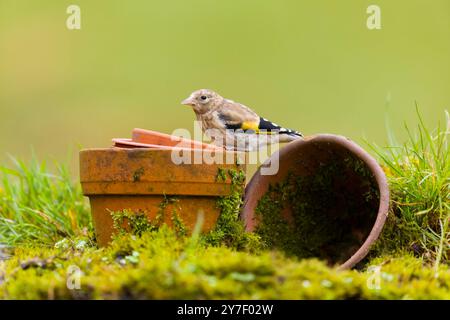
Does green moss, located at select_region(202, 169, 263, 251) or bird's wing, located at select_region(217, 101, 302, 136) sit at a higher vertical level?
bird's wing, located at select_region(217, 101, 302, 136)

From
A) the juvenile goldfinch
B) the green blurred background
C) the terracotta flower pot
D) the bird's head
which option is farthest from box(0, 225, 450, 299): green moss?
the green blurred background

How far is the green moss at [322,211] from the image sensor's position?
193 inches

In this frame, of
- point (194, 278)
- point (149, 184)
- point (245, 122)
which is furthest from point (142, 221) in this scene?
point (245, 122)

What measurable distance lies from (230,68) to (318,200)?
9.19 meters

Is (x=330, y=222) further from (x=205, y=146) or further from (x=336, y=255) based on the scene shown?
(x=205, y=146)

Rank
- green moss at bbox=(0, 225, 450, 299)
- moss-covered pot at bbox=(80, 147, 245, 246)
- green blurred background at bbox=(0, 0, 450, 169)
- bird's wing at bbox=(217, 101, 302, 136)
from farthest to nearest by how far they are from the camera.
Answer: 1. green blurred background at bbox=(0, 0, 450, 169)
2. bird's wing at bbox=(217, 101, 302, 136)
3. moss-covered pot at bbox=(80, 147, 245, 246)
4. green moss at bbox=(0, 225, 450, 299)

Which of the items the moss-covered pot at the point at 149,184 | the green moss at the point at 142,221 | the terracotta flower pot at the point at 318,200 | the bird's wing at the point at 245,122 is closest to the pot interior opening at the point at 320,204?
the terracotta flower pot at the point at 318,200

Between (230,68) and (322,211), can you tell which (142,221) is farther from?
(230,68)

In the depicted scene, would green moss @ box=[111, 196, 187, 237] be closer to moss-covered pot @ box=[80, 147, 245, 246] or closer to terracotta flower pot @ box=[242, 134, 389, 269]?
moss-covered pot @ box=[80, 147, 245, 246]

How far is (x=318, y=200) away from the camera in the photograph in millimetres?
5125

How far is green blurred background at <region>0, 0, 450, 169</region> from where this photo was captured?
1234 centimetres

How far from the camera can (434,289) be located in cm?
344

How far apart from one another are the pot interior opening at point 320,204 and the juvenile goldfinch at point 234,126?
719 millimetres

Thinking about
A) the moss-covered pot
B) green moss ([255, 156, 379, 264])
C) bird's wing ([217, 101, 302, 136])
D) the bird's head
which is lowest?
green moss ([255, 156, 379, 264])
